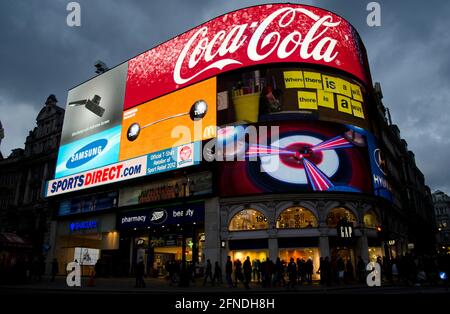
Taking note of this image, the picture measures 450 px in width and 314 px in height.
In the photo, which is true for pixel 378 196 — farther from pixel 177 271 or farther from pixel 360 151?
pixel 177 271

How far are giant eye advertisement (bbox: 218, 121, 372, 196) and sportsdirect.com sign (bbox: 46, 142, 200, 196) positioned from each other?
3.52 m

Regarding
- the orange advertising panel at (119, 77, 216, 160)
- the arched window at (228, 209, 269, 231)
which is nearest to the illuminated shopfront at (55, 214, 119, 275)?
the orange advertising panel at (119, 77, 216, 160)

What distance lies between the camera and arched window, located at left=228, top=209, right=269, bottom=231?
2839 centimetres

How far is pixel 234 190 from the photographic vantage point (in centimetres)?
2878

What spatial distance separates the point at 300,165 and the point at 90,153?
24353 mm

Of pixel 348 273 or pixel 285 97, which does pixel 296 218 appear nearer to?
pixel 348 273

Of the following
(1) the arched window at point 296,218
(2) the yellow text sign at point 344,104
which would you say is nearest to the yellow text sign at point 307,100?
(2) the yellow text sign at point 344,104

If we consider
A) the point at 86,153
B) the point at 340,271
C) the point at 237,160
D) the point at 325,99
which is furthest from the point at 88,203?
the point at 340,271

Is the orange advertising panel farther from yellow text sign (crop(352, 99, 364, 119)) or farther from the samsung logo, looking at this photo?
yellow text sign (crop(352, 99, 364, 119))

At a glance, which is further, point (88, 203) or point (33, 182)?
point (33, 182)

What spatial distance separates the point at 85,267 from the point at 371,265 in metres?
27.6

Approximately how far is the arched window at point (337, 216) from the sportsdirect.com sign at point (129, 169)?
11966mm

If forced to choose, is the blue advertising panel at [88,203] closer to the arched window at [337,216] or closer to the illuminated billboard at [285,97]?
Result: the illuminated billboard at [285,97]

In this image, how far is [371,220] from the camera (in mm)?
30141
